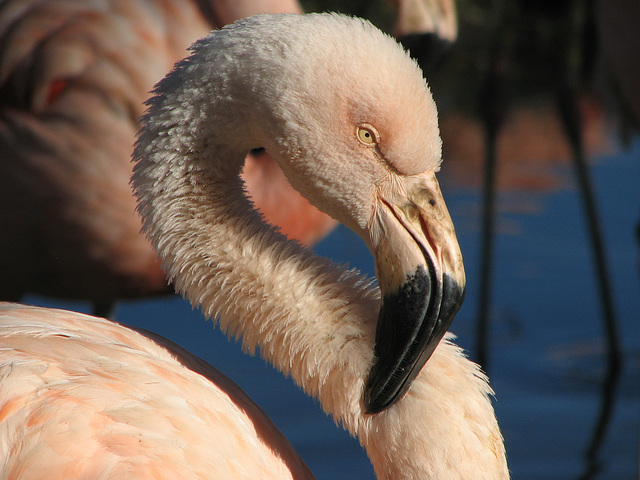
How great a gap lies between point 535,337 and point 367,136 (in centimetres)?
302

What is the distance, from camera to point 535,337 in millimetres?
4488

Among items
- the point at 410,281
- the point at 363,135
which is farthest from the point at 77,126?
the point at 410,281

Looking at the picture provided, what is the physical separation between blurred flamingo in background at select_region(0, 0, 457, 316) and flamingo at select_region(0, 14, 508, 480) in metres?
1.42

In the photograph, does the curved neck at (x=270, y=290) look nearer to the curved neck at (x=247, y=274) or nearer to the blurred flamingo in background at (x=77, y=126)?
the curved neck at (x=247, y=274)

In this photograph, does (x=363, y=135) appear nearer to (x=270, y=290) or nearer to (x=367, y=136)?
(x=367, y=136)

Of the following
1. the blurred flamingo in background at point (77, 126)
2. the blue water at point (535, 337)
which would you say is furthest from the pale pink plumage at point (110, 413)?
the blue water at point (535, 337)

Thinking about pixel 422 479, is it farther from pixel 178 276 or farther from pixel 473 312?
pixel 473 312

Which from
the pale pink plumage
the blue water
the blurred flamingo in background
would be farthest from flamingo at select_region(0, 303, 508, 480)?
the blue water

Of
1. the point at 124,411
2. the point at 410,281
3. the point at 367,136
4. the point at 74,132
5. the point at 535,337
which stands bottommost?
the point at 535,337

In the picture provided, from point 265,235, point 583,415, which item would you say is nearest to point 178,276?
point 265,235

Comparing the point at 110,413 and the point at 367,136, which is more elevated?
the point at 367,136

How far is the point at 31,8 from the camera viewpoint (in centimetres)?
337

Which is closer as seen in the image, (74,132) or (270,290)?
(270,290)

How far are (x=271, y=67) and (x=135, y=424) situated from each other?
2.39 ft
